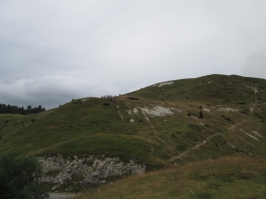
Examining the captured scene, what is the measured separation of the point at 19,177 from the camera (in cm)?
2369

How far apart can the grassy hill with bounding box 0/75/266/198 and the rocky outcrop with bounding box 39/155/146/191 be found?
5.10ft

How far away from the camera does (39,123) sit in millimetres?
58125

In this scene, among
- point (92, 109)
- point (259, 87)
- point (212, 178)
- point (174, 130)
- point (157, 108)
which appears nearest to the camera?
point (212, 178)

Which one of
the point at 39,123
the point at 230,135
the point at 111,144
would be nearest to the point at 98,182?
the point at 111,144

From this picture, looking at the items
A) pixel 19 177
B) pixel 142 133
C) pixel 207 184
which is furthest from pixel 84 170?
pixel 207 184

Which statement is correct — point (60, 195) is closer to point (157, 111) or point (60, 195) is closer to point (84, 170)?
point (84, 170)

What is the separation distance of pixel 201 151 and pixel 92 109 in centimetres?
3214

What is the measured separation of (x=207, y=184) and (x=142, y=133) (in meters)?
30.0

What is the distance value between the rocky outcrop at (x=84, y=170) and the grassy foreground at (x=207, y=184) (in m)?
8.67

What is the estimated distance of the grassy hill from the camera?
42.0m

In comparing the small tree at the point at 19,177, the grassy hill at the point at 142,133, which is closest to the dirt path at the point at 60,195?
the small tree at the point at 19,177

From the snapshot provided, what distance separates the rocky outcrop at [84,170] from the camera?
115 feet

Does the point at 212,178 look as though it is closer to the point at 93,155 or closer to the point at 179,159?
the point at 179,159

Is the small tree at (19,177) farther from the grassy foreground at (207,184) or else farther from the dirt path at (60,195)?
the grassy foreground at (207,184)
